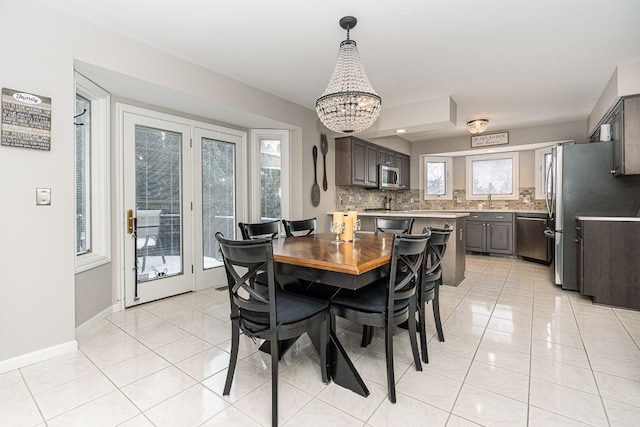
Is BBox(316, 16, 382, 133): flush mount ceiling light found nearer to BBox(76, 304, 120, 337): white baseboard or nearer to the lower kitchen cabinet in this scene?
BBox(76, 304, 120, 337): white baseboard

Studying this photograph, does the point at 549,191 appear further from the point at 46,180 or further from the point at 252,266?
the point at 46,180

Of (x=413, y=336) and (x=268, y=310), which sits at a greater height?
(x=268, y=310)

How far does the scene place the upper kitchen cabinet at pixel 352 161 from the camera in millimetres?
5066

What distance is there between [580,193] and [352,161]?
2979 millimetres

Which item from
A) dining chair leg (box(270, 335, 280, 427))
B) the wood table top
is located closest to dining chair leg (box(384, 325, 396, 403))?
the wood table top

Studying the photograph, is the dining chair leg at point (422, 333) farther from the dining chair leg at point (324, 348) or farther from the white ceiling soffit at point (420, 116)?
the white ceiling soffit at point (420, 116)

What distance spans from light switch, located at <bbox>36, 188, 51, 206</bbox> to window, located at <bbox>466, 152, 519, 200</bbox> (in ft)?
22.9

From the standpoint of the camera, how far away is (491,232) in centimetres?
594

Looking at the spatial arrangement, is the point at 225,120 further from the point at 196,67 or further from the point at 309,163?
the point at 309,163

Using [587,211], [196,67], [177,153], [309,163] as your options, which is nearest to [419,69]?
[309,163]

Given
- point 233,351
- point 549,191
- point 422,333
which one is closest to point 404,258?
point 422,333

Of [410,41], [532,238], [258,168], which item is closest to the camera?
[410,41]

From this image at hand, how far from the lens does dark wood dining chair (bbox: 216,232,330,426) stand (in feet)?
5.01

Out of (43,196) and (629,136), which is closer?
(43,196)
